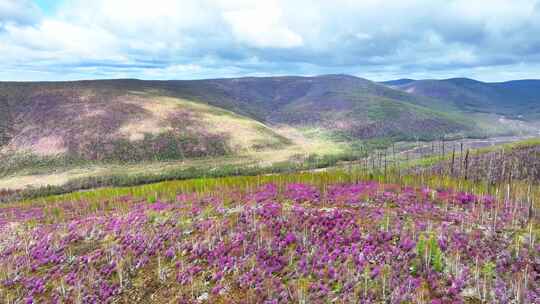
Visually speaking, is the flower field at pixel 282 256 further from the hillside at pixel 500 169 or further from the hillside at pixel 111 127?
the hillside at pixel 111 127

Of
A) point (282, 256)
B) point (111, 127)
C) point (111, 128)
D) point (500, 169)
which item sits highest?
point (111, 127)

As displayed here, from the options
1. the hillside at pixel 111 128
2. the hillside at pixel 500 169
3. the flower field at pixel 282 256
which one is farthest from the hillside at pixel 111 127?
the flower field at pixel 282 256

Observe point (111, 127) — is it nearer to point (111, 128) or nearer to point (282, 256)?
point (111, 128)

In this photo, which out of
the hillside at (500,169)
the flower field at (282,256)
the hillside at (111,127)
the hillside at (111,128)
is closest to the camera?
the flower field at (282,256)

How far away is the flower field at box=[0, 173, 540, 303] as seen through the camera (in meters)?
17.3

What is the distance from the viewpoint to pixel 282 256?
20828 millimetres

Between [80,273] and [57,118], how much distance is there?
165 meters

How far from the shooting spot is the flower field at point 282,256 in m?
17.3

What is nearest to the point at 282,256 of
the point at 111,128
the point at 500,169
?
the point at 500,169

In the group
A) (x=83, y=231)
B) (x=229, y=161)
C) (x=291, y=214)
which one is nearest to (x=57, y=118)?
(x=229, y=161)

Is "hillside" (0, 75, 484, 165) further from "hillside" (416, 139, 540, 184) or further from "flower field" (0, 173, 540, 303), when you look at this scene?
"flower field" (0, 173, 540, 303)

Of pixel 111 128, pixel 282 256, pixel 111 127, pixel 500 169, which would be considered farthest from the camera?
pixel 111 127

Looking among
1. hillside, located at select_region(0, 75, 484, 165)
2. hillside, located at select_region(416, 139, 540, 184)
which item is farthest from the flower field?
hillside, located at select_region(0, 75, 484, 165)

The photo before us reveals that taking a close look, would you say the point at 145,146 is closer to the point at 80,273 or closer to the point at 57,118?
the point at 57,118
